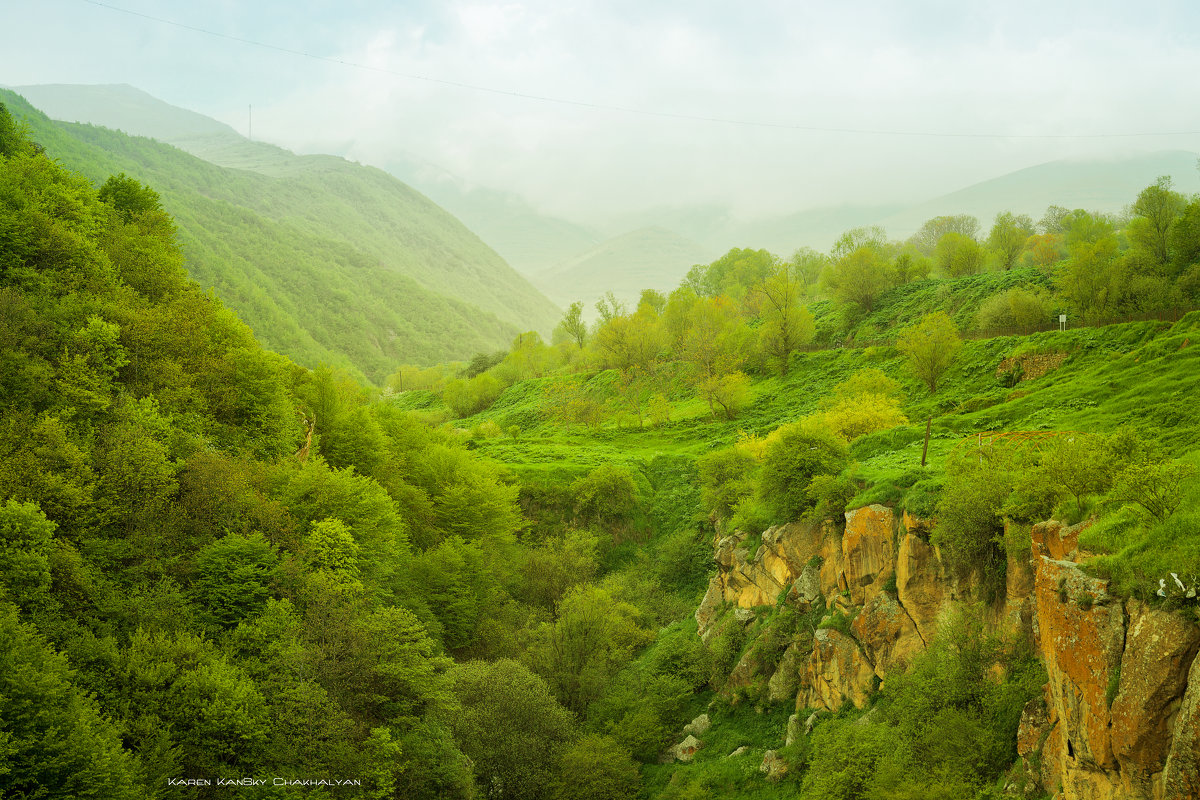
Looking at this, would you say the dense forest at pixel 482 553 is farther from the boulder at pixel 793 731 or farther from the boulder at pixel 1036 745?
the boulder at pixel 1036 745

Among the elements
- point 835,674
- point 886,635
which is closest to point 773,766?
point 835,674

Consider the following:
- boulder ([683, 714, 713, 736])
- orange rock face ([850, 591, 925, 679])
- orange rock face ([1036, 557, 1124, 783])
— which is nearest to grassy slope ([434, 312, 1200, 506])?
orange rock face ([850, 591, 925, 679])

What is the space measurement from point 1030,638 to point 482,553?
3543cm

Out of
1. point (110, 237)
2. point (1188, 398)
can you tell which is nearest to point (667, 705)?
point (1188, 398)

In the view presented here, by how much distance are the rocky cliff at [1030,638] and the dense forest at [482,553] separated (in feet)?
1.06

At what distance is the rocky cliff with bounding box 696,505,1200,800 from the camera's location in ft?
43.8

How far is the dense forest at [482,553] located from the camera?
20906 mm

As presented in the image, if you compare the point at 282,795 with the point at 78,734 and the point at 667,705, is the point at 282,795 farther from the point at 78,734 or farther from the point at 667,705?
the point at 667,705

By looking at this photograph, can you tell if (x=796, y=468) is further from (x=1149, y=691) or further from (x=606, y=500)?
(x=606, y=500)

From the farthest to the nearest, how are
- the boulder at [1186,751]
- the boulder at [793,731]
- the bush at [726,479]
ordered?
the bush at [726,479], the boulder at [793,731], the boulder at [1186,751]

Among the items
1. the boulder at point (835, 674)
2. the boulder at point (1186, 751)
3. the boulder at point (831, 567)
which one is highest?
the boulder at point (1186, 751)

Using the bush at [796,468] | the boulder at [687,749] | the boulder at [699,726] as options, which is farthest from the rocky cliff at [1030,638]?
the boulder at [687,749]

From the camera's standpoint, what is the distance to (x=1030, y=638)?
2019 cm

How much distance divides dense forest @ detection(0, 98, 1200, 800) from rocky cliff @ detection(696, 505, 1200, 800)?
324 mm
